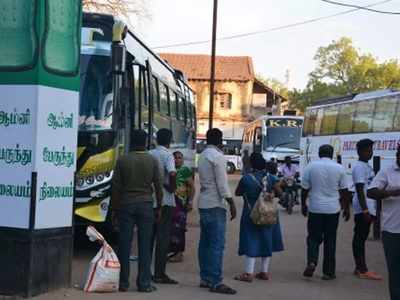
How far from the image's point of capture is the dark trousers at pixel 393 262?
22.9 ft

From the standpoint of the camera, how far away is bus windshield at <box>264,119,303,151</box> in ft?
111

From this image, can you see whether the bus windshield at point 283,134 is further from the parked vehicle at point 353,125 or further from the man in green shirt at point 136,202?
the man in green shirt at point 136,202

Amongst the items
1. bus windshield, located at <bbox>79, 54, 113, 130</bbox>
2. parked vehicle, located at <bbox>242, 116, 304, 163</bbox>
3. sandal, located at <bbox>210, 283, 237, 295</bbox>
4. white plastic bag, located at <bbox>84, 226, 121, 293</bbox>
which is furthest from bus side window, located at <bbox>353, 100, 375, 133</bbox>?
white plastic bag, located at <bbox>84, 226, 121, 293</bbox>

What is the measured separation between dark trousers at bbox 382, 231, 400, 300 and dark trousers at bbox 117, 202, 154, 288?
2819 mm

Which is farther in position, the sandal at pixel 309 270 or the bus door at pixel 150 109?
the bus door at pixel 150 109

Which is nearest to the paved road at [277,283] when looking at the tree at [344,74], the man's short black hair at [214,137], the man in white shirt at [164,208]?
the man in white shirt at [164,208]

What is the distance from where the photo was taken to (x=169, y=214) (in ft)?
30.7

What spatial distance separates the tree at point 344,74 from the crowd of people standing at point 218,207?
218 feet

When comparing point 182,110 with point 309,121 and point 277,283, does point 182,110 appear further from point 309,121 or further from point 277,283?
point 309,121

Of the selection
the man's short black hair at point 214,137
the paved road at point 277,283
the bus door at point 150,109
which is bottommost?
the paved road at point 277,283

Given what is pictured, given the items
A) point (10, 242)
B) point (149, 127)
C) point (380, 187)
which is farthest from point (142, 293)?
point (149, 127)

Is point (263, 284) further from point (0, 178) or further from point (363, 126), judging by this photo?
point (363, 126)

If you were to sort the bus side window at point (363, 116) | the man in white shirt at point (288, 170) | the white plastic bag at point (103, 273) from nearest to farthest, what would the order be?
the white plastic bag at point (103, 273)
the man in white shirt at point (288, 170)
the bus side window at point (363, 116)

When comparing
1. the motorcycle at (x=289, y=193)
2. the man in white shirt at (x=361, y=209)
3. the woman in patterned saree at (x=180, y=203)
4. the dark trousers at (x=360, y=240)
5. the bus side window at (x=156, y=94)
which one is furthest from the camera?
the motorcycle at (x=289, y=193)
